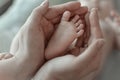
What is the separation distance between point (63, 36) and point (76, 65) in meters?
0.08

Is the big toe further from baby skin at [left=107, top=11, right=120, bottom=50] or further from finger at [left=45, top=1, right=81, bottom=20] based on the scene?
baby skin at [left=107, top=11, right=120, bottom=50]

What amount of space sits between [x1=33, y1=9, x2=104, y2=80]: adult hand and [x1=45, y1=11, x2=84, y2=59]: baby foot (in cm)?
2

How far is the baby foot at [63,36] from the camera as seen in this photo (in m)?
0.53

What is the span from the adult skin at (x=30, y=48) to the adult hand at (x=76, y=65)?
0.07 feet

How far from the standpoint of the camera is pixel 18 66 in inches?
20.4

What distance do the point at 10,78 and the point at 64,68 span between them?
4.4 inches

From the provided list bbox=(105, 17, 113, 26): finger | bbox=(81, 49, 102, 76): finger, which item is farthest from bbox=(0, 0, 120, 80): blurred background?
bbox=(81, 49, 102, 76): finger

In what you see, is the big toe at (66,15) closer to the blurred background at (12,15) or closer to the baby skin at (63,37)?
the baby skin at (63,37)

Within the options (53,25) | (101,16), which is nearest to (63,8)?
(53,25)

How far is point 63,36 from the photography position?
0.54m

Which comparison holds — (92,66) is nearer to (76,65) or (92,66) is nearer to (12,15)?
(76,65)

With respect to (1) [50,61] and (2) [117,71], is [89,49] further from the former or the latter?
(2) [117,71]

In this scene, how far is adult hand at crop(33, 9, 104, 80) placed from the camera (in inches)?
18.8

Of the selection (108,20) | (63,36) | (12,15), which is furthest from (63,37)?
(108,20)
